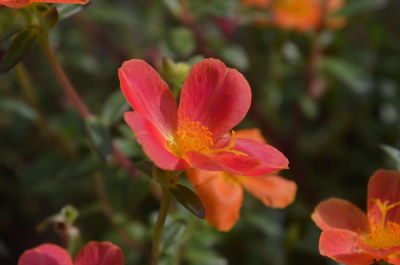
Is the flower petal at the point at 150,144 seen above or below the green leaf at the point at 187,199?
above

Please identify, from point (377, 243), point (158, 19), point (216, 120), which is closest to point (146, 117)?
point (216, 120)

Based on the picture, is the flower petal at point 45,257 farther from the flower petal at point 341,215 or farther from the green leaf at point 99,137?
the flower petal at point 341,215

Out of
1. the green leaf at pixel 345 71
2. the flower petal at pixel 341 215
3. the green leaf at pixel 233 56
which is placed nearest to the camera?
the flower petal at pixel 341 215

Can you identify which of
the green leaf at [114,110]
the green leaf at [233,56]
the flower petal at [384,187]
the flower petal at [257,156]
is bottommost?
the green leaf at [233,56]

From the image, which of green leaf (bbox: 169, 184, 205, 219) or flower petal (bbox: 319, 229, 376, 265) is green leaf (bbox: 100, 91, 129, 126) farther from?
flower petal (bbox: 319, 229, 376, 265)

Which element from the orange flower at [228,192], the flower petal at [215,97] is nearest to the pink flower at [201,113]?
the flower petal at [215,97]

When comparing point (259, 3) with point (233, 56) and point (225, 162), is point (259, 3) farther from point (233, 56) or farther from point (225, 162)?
point (225, 162)

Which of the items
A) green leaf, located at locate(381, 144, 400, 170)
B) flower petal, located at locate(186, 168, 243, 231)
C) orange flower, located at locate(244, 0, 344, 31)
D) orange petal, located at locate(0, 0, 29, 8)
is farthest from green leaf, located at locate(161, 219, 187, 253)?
orange flower, located at locate(244, 0, 344, 31)
